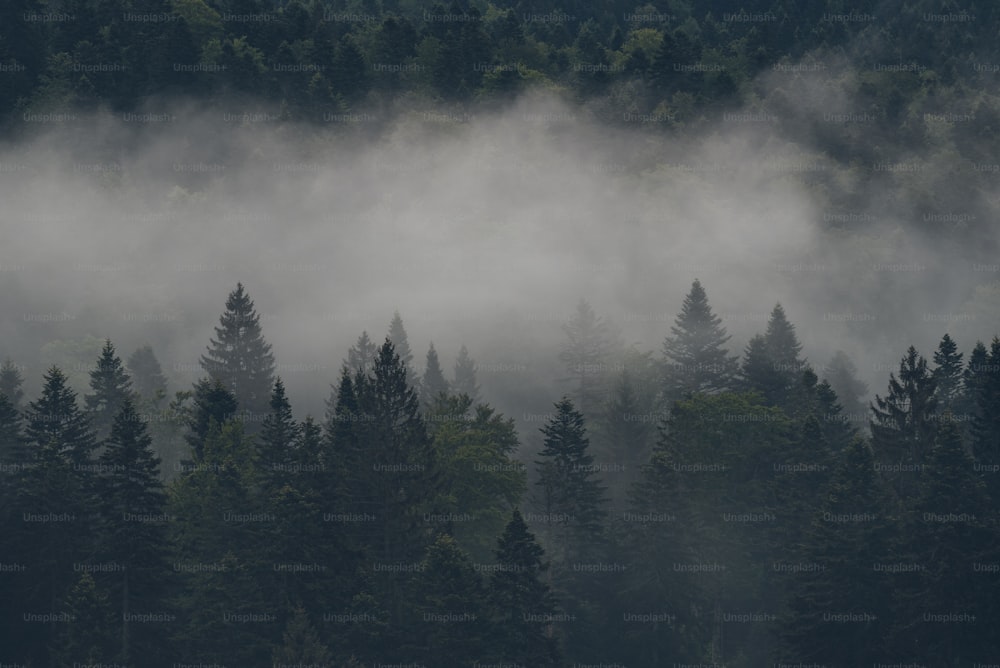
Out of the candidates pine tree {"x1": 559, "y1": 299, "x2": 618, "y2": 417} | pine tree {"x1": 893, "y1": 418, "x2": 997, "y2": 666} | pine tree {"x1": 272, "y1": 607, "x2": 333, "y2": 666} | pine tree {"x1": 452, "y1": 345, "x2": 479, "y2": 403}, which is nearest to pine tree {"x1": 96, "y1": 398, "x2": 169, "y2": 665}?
pine tree {"x1": 272, "y1": 607, "x2": 333, "y2": 666}

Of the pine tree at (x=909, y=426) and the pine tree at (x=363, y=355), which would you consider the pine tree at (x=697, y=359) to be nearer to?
the pine tree at (x=909, y=426)

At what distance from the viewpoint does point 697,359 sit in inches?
4469

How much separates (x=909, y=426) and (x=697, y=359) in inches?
1075

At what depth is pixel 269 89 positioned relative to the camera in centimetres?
18950

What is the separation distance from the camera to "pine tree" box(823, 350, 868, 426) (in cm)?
11388

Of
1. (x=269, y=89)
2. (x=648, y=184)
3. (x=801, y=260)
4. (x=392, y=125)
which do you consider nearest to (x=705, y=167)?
(x=648, y=184)

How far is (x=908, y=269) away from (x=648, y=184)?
106 feet

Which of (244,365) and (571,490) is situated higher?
(244,365)

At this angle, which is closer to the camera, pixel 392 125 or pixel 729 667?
pixel 729 667

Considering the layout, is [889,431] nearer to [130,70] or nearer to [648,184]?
[648,184]

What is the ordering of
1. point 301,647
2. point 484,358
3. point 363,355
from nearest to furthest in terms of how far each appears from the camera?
point 301,647, point 363,355, point 484,358

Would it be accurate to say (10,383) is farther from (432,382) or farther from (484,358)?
(484,358)

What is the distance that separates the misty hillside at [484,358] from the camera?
→ 259ft

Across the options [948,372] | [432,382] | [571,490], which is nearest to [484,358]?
[432,382]
